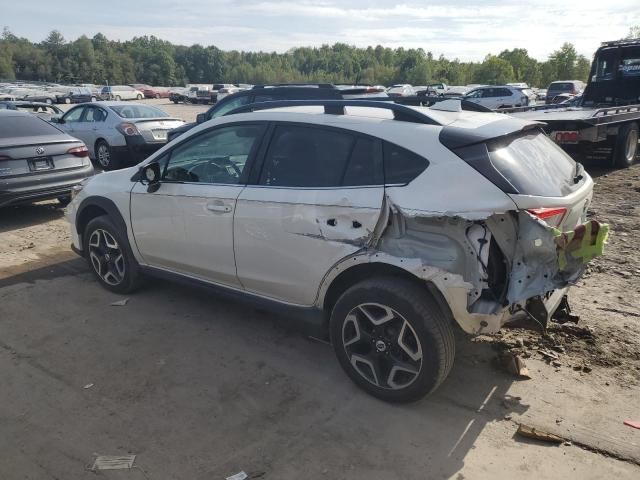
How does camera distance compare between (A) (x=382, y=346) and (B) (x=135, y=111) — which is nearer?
(A) (x=382, y=346)

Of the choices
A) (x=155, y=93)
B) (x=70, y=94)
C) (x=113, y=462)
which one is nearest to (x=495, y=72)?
(x=155, y=93)

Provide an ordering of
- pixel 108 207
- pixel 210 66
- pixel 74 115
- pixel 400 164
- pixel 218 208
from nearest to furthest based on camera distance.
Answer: pixel 400 164 → pixel 218 208 → pixel 108 207 → pixel 74 115 → pixel 210 66

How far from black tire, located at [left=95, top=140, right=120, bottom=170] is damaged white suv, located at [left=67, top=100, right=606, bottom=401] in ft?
27.2

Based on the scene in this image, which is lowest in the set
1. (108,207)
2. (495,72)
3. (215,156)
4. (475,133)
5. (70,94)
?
(70,94)

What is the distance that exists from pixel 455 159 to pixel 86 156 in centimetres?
702

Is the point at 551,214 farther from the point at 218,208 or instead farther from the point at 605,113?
the point at 605,113

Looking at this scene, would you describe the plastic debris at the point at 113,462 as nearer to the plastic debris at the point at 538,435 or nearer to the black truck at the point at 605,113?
the plastic debris at the point at 538,435

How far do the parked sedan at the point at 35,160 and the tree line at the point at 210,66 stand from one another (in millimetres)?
65653

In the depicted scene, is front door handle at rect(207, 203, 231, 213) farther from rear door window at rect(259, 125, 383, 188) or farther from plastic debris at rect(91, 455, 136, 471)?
plastic debris at rect(91, 455, 136, 471)

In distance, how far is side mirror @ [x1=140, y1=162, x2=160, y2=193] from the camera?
430 centimetres

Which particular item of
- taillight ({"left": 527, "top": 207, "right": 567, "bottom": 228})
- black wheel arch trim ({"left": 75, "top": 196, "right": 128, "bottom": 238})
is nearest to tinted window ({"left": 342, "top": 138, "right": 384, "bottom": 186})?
taillight ({"left": 527, "top": 207, "right": 567, "bottom": 228})

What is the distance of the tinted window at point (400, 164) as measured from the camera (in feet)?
10.2

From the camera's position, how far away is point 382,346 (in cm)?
322

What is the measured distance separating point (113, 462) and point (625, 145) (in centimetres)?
1151
